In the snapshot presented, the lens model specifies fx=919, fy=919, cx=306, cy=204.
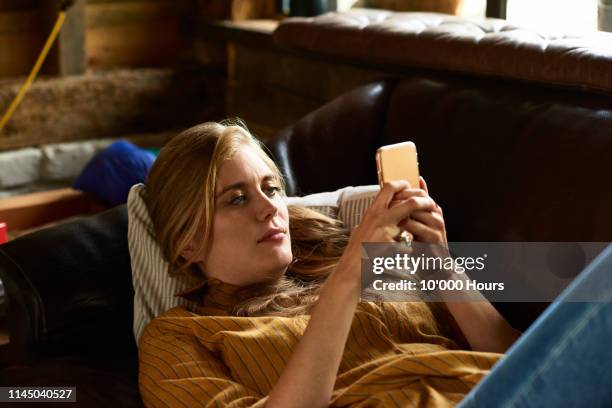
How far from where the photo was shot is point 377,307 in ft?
4.95

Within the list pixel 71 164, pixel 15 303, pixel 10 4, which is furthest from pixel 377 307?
pixel 10 4

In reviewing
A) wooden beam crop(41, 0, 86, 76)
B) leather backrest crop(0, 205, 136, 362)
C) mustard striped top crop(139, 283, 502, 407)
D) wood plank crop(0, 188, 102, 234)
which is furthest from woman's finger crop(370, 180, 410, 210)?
wooden beam crop(41, 0, 86, 76)

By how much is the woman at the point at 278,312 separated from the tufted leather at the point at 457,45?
48cm

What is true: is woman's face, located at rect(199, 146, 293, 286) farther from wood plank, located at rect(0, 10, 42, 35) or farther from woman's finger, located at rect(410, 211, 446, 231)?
wood plank, located at rect(0, 10, 42, 35)

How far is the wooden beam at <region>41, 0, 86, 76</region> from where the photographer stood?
301cm

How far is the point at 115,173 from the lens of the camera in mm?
2549

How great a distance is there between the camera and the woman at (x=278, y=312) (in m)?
1.31

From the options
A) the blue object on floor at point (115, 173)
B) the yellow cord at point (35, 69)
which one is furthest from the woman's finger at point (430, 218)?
the yellow cord at point (35, 69)

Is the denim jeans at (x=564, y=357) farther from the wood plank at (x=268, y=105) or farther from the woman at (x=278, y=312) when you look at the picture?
the wood plank at (x=268, y=105)

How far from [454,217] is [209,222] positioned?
1.64 ft

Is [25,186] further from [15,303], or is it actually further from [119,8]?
[15,303]

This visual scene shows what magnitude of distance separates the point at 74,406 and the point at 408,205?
64cm

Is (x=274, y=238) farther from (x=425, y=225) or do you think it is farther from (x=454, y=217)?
(x=454, y=217)

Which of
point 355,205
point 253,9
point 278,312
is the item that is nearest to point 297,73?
point 253,9
